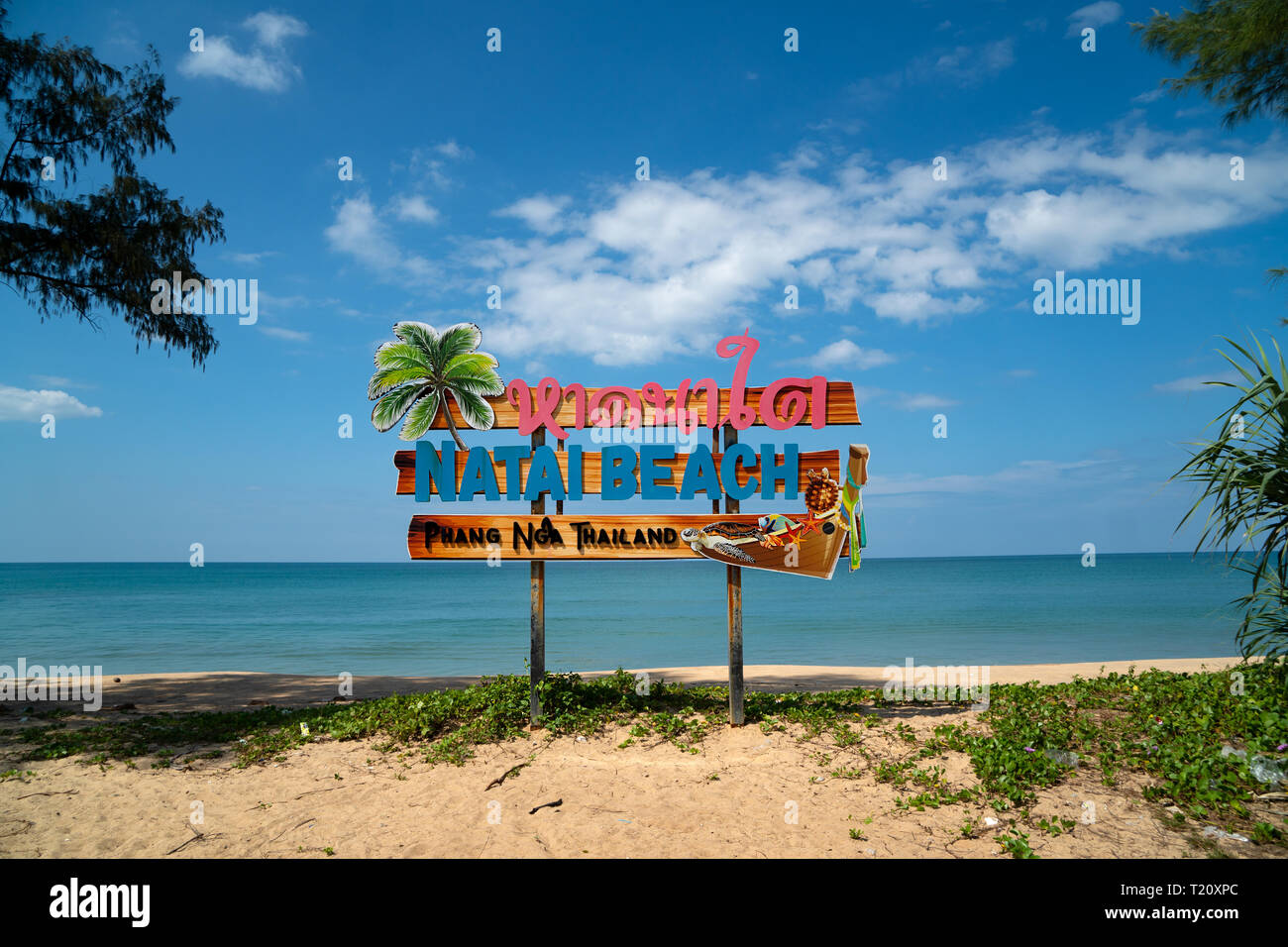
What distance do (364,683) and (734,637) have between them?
36.1ft

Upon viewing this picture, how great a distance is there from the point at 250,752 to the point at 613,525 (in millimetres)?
5345

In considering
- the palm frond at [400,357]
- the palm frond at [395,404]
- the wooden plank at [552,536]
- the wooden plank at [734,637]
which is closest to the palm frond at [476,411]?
the palm frond at [395,404]

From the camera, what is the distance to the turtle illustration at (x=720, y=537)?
9312mm

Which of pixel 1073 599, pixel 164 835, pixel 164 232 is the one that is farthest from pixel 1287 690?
pixel 1073 599

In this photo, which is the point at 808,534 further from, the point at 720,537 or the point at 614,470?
the point at 614,470

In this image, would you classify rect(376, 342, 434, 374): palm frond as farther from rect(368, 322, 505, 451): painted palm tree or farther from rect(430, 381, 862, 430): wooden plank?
rect(430, 381, 862, 430): wooden plank

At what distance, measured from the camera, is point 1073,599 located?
158ft

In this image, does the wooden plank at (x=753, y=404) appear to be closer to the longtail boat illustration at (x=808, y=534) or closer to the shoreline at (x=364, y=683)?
the longtail boat illustration at (x=808, y=534)

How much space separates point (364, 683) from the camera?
16.5m

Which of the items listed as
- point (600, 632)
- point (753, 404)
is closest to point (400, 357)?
point (753, 404)

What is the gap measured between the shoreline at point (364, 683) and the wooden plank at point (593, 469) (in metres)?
5.47

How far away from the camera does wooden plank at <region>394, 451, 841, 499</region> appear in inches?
376

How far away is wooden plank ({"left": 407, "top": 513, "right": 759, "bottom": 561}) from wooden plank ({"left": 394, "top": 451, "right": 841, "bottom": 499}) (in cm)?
44
